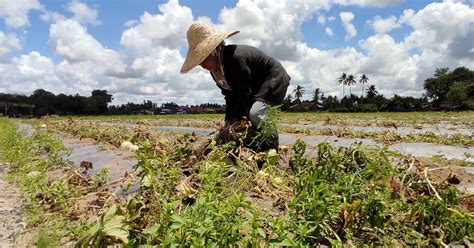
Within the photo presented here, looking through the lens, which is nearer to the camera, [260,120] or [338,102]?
[260,120]

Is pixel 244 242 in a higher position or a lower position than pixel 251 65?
lower

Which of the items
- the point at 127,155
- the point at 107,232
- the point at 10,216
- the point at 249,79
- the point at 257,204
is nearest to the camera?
the point at 107,232

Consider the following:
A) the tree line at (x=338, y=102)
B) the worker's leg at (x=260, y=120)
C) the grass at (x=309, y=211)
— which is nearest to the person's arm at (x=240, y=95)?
the worker's leg at (x=260, y=120)

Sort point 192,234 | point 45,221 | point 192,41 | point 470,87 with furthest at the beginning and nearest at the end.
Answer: point 470,87 → point 192,41 → point 45,221 → point 192,234

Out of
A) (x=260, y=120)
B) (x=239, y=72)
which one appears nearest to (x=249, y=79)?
(x=239, y=72)

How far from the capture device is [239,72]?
3803 mm

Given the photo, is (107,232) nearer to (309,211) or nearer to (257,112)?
(309,211)

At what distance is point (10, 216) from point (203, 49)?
1946mm

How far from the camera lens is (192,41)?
3812 millimetres

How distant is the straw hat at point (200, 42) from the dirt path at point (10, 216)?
1.78 m

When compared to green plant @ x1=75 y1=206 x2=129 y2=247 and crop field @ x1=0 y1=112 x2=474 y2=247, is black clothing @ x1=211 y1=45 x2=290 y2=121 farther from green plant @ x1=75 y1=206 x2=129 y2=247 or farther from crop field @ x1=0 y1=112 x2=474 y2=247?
green plant @ x1=75 y1=206 x2=129 y2=247

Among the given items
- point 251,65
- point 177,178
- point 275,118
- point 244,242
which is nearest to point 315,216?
point 244,242

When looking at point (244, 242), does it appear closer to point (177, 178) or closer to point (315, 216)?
point (315, 216)

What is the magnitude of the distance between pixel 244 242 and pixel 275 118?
1.67 metres
